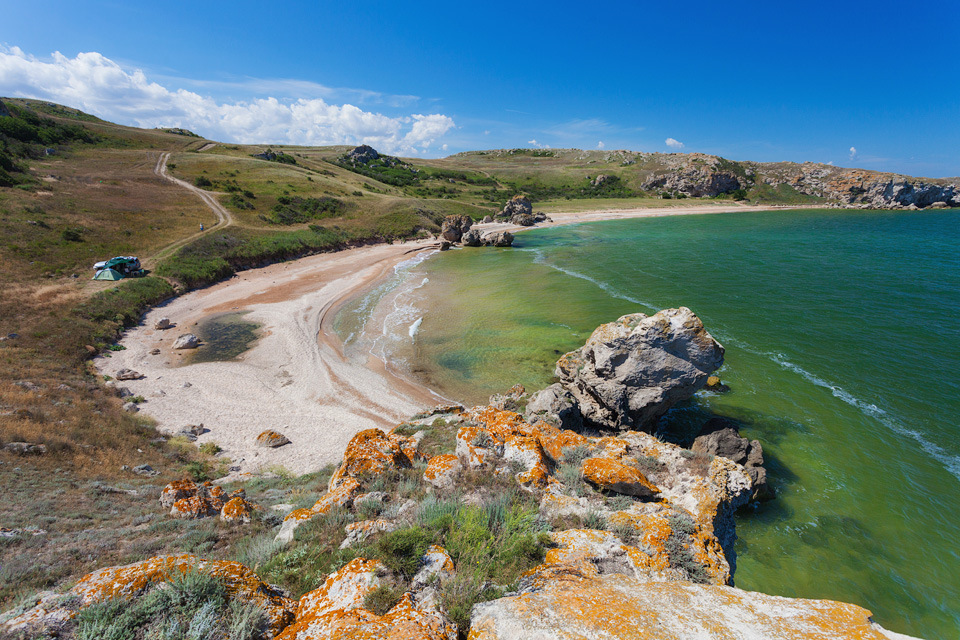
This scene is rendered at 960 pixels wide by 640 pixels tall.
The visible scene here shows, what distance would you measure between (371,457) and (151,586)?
498 centimetres

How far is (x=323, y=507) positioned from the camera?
7.75 metres

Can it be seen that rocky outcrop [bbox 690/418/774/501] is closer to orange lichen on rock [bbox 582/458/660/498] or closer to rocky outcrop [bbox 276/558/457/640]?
orange lichen on rock [bbox 582/458/660/498]

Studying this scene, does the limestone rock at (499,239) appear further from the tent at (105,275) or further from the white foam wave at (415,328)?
the tent at (105,275)

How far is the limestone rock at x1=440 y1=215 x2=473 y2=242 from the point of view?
7031 centimetres

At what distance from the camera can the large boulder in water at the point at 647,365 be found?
50.5 feet

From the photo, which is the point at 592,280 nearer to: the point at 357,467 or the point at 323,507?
the point at 357,467

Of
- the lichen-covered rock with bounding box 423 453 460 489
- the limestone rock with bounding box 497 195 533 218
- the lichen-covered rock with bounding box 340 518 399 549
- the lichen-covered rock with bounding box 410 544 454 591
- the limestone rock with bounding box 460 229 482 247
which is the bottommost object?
the lichen-covered rock with bounding box 423 453 460 489

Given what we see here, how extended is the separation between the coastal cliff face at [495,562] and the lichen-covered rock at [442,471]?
0.11ft

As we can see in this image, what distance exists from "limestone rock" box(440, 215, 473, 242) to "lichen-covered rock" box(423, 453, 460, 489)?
2496 inches

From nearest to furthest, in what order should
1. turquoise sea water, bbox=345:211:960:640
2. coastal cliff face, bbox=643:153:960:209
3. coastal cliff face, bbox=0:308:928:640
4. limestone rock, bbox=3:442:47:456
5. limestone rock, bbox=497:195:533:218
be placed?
coastal cliff face, bbox=0:308:928:640 < turquoise sea water, bbox=345:211:960:640 < limestone rock, bbox=3:442:47:456 < limestone rock, bbox=497:195:533:218 < coastal cliff face, bbox=643:153:960:209

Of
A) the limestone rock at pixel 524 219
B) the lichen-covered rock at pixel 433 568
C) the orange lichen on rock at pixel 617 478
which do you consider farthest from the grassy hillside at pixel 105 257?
the limestone rock at pixel 524 219

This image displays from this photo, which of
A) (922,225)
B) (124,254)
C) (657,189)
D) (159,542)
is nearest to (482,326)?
(159,542)

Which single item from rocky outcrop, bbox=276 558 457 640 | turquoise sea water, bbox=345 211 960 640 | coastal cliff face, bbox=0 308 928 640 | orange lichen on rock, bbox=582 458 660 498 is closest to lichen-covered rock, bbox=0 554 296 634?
coastal cliff face, bbox=0 308 928 640

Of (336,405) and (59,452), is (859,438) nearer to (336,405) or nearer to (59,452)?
(336,405)
